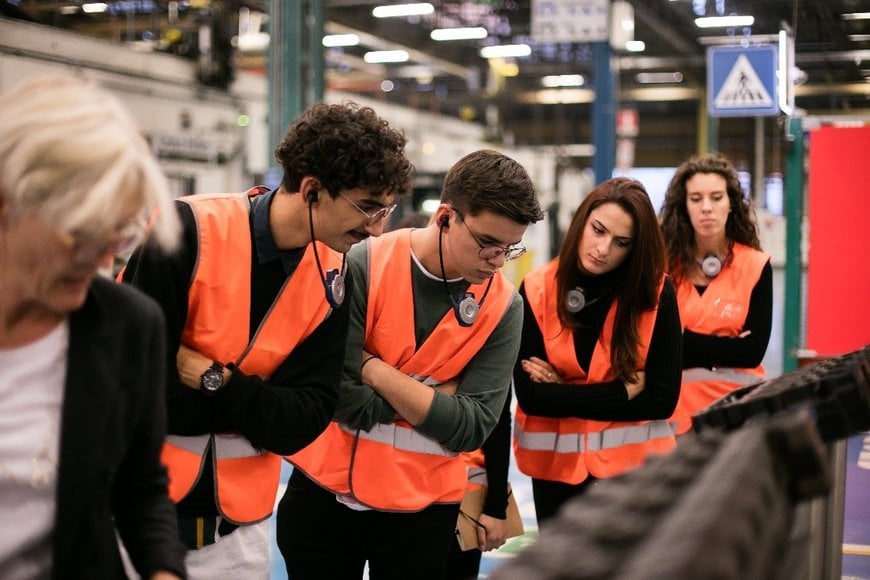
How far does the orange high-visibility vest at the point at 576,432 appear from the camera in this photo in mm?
3021

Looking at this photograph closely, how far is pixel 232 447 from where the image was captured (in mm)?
2215

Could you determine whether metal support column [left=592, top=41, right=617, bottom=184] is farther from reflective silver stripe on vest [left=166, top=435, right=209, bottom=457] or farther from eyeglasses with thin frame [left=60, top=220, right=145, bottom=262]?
eyeglasses with thin frame [left=60, top=220, right=145, bottom=262]

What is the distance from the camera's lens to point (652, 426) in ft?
10.4

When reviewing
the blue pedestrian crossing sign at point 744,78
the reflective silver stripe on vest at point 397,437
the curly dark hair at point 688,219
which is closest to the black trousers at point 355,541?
the reflective silver stripe on vest at point 397,437

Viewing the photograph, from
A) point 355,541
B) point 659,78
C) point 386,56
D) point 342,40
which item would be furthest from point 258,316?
point 659,78

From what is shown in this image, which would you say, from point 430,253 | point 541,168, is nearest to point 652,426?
point 430,253

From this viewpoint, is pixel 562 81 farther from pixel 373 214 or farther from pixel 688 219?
pixel 373 214

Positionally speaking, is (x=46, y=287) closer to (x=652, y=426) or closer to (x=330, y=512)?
(x=330, y=512)

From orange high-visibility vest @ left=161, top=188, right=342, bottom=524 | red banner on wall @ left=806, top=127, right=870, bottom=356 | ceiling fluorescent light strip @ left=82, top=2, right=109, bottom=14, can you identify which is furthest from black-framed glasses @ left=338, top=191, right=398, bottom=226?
ceiling fluorescent light strip @ left=82, top=2, right=109, bottom=14

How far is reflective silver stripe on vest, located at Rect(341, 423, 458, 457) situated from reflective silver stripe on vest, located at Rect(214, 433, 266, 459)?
371 mm

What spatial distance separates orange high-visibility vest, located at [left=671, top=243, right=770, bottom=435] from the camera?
402cm

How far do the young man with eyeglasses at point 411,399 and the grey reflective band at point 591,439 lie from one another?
0.48 meters

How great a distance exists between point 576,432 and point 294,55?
26.7 ft

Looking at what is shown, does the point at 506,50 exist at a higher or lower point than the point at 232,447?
higher
